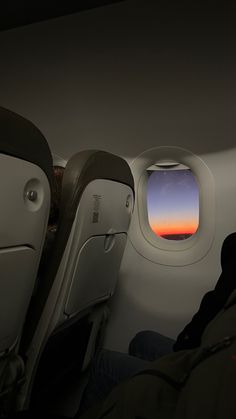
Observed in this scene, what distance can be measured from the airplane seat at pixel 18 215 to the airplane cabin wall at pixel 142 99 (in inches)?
46.2

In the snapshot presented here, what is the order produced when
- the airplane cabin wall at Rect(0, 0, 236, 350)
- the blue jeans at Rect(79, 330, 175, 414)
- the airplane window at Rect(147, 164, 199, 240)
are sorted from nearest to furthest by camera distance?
the blue jeans at Rect(79, 330, 175, 414) < the airplane cabin wall at Rect(0, 0, 236, 350) < the airplane window at Rect(147, 164, 199, 240)

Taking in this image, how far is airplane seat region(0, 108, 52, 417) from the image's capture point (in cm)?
79

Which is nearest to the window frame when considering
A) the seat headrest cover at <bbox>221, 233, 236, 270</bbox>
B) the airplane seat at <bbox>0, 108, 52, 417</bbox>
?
the seat headrest cover at <bbox>221, 233, 236, 270</bbox>

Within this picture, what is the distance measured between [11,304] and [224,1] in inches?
74.2

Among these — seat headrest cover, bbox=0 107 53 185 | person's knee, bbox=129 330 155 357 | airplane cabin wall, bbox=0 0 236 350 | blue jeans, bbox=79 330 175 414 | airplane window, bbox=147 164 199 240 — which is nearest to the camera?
seat headrest cover, bbox=0 107 53 185

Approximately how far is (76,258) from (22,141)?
507 mm

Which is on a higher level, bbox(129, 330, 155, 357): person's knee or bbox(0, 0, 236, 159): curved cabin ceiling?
bbox(0, 0, 236, 159): curved cabin ceiling

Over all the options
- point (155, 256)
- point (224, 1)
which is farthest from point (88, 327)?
point (224, 1)

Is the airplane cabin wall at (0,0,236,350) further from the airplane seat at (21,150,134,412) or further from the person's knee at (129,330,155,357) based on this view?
the airplane seat at (21,150,134,412)

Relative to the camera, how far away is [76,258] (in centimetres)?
120

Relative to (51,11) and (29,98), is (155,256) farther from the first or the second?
Result: (51,11)

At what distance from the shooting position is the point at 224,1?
6.27 feet

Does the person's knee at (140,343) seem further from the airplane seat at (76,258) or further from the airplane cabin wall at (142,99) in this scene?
the airplane cabin wall at (142,99)

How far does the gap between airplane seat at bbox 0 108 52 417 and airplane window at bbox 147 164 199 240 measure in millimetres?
1295
